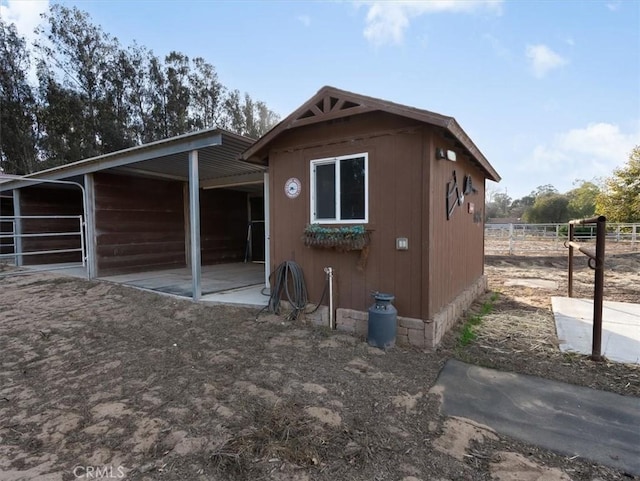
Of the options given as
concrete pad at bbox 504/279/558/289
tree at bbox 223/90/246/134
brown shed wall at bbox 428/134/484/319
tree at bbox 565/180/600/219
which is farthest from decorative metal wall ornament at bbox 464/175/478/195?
tree at bbox 565/180/600/219

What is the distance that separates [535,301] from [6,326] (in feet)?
24.9

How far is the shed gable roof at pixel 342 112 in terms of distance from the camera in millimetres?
3174

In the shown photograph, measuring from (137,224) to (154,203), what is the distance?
66 centimetres

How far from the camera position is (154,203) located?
8.13 metres

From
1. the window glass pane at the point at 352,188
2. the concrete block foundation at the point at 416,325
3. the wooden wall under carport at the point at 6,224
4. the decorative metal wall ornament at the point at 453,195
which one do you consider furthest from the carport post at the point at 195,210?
the wooden wall under carport at the point at 6,224

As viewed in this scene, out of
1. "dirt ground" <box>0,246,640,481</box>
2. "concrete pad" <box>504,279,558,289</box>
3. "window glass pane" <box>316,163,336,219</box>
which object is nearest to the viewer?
"dirt ground" <box>0,246,640,481</box>

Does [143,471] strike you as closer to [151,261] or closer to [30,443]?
[30,443]

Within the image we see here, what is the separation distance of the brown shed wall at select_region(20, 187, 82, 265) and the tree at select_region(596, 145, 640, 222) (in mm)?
26517

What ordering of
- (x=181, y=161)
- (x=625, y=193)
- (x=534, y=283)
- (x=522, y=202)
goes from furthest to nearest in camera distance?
(x=522, y=202), (x=625, y=193), (x=534, y=283), (x=181, y=161)

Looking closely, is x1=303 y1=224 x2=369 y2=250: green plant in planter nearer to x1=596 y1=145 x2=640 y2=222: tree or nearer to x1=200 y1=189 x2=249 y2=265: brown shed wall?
x1=200 y1=189 x2=249 y2=265: brown shed wall

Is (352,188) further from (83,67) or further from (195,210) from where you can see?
(83,67)

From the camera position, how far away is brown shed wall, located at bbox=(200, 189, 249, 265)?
29.6 ft

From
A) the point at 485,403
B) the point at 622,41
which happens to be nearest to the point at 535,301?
the point at 485,403

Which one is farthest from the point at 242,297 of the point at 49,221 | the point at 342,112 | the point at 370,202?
the point at 49,221
